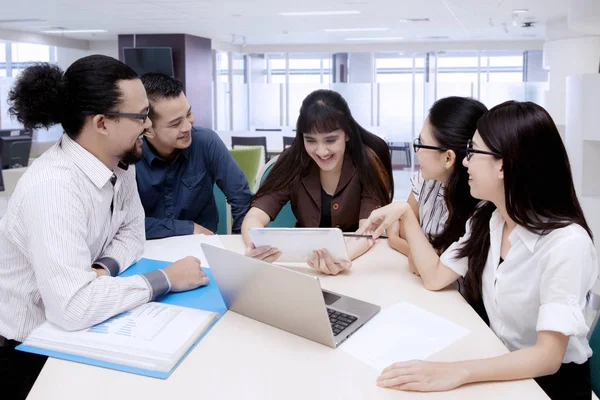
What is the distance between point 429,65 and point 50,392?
12.2 meters

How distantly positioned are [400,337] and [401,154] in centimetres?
1041

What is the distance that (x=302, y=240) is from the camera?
1713 mm

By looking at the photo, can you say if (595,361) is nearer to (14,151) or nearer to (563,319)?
(563,319)

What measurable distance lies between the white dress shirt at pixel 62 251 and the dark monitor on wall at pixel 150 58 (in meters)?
9.51

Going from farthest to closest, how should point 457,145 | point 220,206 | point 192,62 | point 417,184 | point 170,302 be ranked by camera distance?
point 192,62 < point 220,206 < point 417,184 < point 457,145 < point 170,302

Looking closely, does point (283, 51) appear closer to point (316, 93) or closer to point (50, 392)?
point (316, 93)

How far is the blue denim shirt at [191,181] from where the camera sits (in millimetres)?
2557

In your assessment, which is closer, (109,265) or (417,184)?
(109,265)

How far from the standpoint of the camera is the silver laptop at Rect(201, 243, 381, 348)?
Answer: 3.96 ft

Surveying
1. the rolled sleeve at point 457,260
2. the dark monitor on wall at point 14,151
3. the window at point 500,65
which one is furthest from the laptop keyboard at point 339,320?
the window at point 500,65

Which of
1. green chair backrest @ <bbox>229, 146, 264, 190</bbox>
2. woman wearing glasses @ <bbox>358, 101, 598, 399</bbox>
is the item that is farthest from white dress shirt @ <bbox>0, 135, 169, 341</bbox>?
green chair backrest @ <bbox>229, 146, 264, 190</bbox>

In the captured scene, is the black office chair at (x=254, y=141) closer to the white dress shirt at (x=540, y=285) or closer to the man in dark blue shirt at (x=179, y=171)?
the man in dark blue shirt at (x=179, y=171)

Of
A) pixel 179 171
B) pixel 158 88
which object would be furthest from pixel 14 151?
pixel 158 88

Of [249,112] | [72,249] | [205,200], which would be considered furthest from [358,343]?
[249,112]
